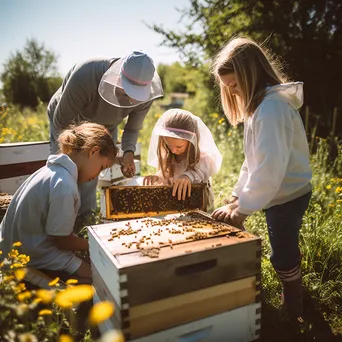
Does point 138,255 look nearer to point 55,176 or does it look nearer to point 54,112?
point 55,176

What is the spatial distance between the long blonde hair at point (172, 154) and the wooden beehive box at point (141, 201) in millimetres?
447

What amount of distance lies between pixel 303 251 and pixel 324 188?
1.67 meters

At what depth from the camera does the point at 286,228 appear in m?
2.20

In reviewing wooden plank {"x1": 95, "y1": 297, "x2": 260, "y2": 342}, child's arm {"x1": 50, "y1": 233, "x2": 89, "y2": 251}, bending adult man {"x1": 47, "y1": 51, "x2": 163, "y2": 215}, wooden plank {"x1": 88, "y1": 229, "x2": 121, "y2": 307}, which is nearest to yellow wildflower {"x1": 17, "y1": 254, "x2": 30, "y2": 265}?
wooden plank {"x1": 88, "y1": 229, "x2": 121, "y2": 307}

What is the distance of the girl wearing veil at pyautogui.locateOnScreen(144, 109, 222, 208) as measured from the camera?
9.89 ft

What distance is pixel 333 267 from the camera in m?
2.91

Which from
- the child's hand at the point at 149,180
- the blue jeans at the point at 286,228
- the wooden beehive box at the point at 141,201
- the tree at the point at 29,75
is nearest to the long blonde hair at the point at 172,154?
the child's hand at the point at 149,180

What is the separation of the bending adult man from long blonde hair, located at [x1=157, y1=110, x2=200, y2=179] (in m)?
0.33

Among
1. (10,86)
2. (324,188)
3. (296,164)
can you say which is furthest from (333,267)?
(10,86)

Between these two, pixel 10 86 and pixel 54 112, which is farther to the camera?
pixel 10 86

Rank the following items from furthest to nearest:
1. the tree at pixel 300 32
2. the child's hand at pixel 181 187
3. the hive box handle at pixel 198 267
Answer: the tree at pixel 300 32, the child's hand at pixel 181 187, the hive box handle at pixel 198 267

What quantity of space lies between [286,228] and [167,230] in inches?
33.3

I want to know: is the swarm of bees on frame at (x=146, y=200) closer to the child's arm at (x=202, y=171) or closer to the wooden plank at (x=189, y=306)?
the child's arm at (x=202, y=171)

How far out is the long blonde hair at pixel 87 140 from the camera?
255 cm
